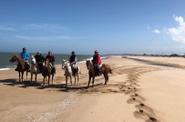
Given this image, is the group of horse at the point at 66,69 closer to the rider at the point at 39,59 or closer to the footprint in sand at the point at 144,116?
the rider at the point at 39,59

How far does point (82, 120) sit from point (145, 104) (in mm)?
3337

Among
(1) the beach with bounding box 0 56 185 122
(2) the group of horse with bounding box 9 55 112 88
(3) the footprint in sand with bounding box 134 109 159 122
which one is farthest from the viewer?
(2) the group of horse with bounding box 9 55 112 88

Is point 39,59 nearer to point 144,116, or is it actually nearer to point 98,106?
point 98,106

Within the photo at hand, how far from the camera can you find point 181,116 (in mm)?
10562

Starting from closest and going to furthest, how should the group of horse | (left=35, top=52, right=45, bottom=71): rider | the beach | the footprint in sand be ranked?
the footprint in sand < the beach < the group of horse < (left=35, top=52, right=45, bottom=71): rider

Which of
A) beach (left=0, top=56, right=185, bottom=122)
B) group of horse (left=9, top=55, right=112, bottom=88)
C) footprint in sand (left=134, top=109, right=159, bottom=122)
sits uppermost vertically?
group of horse (left=9, top=55, right=112, bottom=88)

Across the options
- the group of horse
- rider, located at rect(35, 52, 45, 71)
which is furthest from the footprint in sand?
rider, located at rect(35, 52, 45, 71)

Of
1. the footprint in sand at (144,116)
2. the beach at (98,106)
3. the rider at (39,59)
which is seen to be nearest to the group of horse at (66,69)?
the rider at (39,59)

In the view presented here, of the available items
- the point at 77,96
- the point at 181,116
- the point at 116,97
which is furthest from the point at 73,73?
the point at 181,116

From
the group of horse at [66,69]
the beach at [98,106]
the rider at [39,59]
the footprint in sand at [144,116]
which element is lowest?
the beach at [98,106]

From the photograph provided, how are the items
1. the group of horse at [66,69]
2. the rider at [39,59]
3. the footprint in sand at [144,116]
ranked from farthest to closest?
1. the rider at [39,59]
2. the group of horse at [66,69]
3. the footprint in sand at [144,116]

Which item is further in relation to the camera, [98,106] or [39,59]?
[39,59]

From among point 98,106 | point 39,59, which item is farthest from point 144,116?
point 39,59

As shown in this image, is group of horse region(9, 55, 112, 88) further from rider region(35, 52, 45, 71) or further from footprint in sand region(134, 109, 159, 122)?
footprint in sand region(134, 109, 159, 122)
